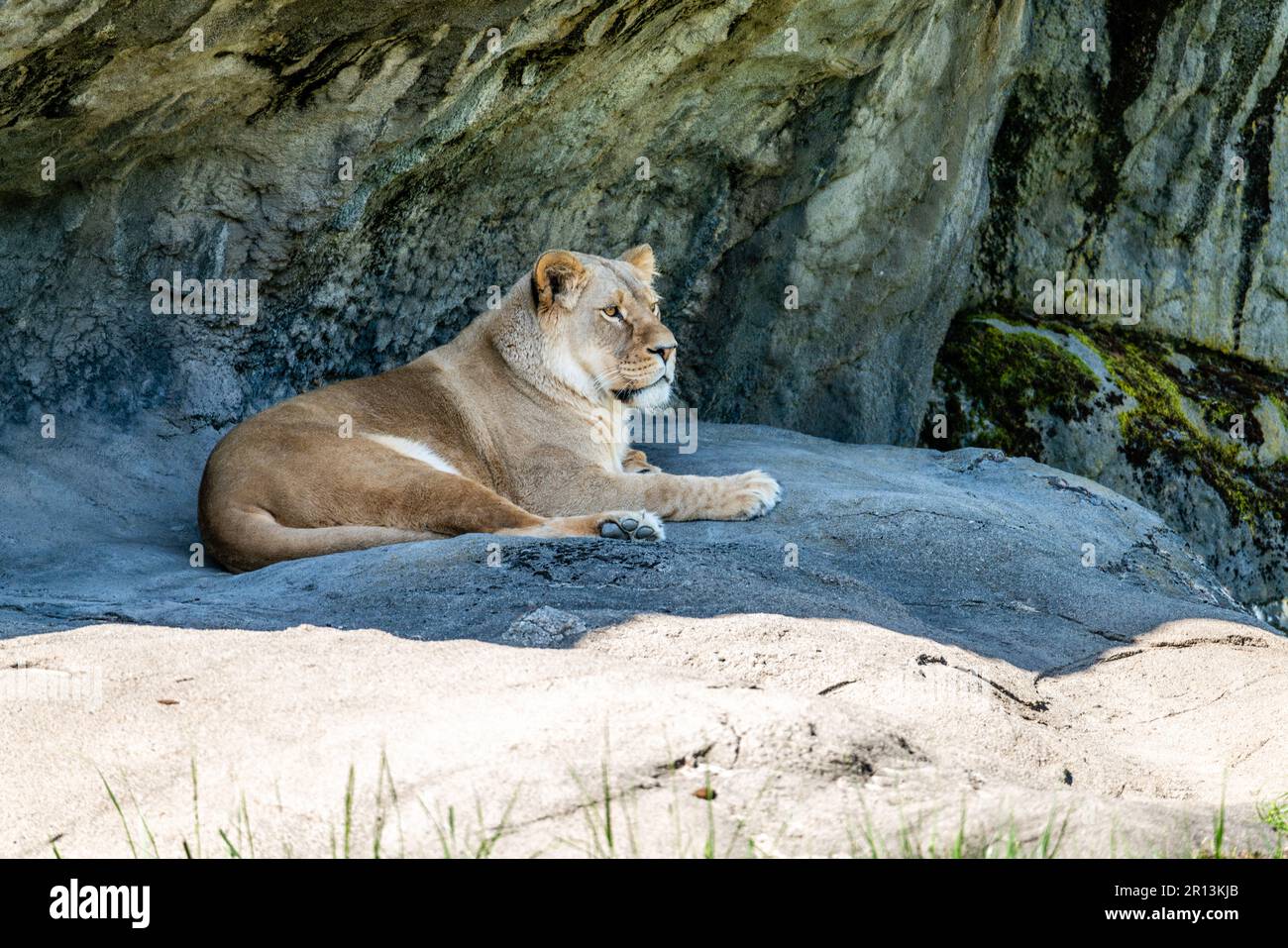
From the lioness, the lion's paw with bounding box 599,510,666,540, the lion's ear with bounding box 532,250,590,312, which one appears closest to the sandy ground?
the lion's paw with bounding box 599,510,666,540

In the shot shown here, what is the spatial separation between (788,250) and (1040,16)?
99.8 inches

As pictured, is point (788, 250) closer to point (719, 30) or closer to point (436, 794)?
point (719, 30)

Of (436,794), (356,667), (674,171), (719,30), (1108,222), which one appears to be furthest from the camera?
(1108,222)

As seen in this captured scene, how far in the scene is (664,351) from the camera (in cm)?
702

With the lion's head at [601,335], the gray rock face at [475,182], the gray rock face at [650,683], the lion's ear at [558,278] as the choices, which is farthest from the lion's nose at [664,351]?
the gray rock face at [475,182]

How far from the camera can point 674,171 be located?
27.0 ft

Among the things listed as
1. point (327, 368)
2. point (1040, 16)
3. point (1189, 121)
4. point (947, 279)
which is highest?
point (1040, 16)

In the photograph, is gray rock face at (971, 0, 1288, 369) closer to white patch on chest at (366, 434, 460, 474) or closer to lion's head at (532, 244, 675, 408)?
lion's head at (532, 244, 675, 408)

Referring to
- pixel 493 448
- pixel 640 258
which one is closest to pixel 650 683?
pixel 493 448

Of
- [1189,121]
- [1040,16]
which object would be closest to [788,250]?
[1040,16]

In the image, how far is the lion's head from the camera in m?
6.99

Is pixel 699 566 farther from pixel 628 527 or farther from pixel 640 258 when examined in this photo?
pixel 640 258

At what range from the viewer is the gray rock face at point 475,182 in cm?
628
